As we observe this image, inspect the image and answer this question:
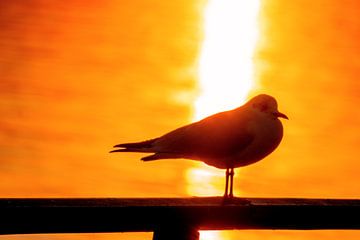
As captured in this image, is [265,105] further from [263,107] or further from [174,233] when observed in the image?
[174,233]

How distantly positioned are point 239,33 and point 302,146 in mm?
10374

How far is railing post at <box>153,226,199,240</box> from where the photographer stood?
9.94 feet

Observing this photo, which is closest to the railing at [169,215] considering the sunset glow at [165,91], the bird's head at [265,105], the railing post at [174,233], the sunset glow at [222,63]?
the railing post at [174,233]

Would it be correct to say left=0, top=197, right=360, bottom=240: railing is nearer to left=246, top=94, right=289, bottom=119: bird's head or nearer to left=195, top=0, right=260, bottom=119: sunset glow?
left=246, top=94, right=289, bottom=119: bird's head

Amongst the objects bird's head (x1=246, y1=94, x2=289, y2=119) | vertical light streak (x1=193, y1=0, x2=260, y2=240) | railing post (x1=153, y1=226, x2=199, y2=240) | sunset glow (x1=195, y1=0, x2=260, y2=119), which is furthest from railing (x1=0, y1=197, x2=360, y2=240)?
sunset glow (x1=195, y1=0, x2=260, y2=119)

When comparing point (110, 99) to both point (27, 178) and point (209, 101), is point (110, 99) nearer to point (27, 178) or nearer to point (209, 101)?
point (209, 101)

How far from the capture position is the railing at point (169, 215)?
2.95 metres

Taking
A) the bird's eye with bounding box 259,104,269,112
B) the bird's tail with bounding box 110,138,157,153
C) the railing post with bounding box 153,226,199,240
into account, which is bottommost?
the railing post with bounding box 153,226,199,240

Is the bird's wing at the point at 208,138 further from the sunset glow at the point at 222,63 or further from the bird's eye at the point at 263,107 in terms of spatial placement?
the sunset glow at the point at 222,63

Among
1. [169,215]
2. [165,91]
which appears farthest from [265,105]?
[165,91]

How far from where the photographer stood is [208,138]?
4.57m

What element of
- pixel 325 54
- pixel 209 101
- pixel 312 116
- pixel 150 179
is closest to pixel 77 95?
pixel 209 101

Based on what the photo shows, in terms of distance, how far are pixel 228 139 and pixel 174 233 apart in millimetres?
1591

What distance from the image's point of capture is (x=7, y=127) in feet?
38.1
